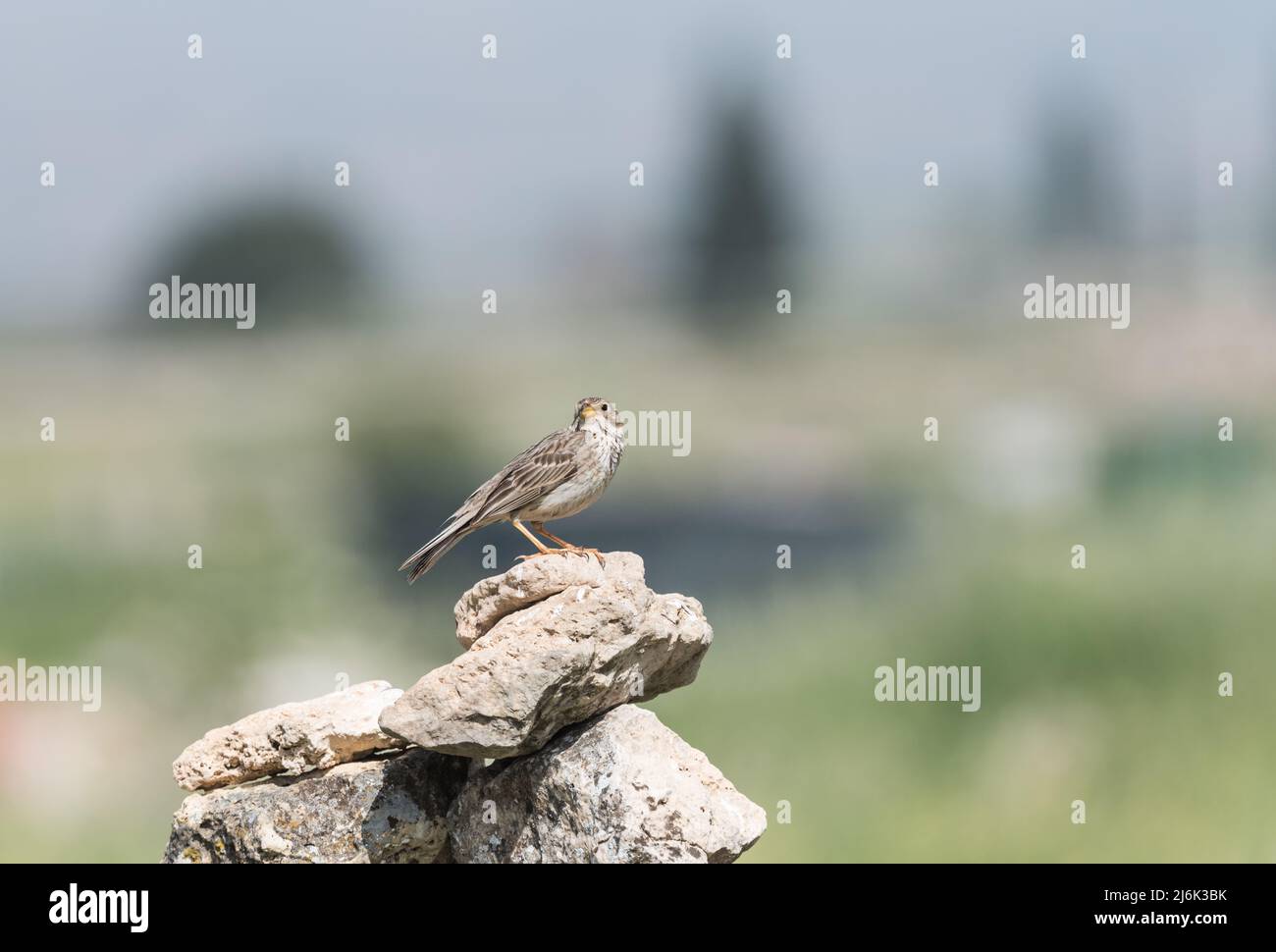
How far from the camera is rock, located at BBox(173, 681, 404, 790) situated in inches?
450

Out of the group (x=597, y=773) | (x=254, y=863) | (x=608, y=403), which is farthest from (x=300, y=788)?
(x=608, y=403)

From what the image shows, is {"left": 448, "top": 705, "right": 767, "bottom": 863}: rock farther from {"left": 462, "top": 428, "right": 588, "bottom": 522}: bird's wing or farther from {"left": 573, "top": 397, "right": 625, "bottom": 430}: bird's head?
{"left": 573, "top": 397, "right": 625, "bottom": 430}: bird's head

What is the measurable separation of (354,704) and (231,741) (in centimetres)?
→ 106

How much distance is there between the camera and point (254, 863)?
11.1 meters

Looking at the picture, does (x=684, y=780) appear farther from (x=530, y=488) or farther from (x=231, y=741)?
(x=231, y=741)

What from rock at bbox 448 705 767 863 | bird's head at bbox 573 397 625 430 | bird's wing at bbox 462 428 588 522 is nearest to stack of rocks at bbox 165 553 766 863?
rock at bbox 448 705 767 863

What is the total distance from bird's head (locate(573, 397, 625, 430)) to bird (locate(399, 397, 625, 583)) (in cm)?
11

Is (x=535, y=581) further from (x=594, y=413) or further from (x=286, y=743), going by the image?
(x=286, y=743)

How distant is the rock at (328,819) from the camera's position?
11.1 meters

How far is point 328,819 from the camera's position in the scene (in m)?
11.2

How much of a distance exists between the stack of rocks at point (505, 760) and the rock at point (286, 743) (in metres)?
0.02

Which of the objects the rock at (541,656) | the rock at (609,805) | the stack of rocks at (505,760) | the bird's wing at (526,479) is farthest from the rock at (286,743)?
the bird's wing at (526,479)
